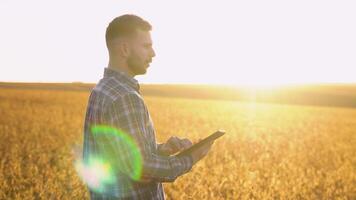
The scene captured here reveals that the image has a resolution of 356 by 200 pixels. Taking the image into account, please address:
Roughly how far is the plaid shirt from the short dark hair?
22 cm

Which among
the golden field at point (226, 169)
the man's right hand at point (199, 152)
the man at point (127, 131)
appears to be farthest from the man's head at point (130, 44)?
the golden field at point (226, 169)

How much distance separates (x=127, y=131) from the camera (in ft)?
9.25

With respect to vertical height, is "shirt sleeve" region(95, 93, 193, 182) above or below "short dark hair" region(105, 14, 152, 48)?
below

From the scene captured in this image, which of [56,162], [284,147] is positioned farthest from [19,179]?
[284,147]

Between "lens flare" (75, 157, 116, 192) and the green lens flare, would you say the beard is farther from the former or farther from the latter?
"lens flare" (75, 157, 116, 192)

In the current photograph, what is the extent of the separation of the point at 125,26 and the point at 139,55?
0.62 feet

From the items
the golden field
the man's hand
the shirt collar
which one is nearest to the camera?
the shirt collar

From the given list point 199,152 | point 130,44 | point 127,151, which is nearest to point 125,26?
point 130,44

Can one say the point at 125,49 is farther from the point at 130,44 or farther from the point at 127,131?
the point at 127,131

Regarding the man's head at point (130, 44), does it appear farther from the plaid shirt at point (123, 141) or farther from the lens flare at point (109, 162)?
the lens flare at point (109, 162)

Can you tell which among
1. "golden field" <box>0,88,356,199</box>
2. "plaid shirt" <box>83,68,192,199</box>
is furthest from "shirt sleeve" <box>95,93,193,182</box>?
"golden field" <box>0,88,356,199</box>

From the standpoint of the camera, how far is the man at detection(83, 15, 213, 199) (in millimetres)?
2830

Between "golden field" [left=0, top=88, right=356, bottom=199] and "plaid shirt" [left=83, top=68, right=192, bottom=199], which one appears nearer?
"plaid shirt" [left=83, top=68, right=192, bottom=199]

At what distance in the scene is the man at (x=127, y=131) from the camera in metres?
2.83
